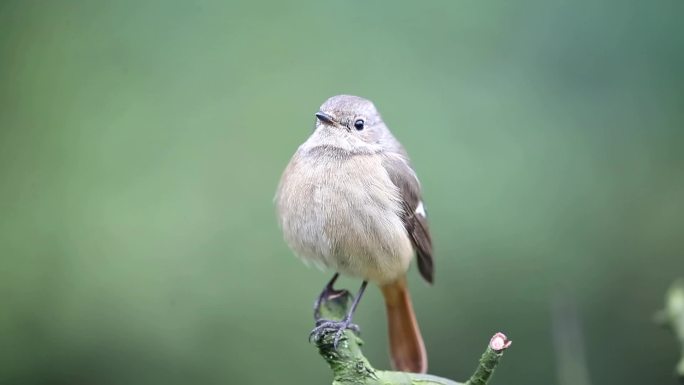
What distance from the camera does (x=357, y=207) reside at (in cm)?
403

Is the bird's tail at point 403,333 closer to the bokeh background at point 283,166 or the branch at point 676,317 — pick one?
the bokeh background at point 283,166

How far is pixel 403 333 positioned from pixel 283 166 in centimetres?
151

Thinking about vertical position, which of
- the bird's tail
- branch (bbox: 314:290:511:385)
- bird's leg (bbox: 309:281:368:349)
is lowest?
branch (bbox: 314:290:511:385)

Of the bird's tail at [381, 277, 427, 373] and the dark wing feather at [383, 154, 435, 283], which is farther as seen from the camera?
the bird's tail at [381, 277, 427, 373]

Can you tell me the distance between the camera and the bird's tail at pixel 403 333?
4.38m

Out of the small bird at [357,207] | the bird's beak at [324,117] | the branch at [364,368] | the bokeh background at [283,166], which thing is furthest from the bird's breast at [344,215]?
the bokeh background at [283,166]

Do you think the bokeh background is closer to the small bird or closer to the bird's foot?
the small bird

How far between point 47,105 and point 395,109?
2.05 m

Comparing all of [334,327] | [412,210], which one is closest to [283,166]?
[412,210]

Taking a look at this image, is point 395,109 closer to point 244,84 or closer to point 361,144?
point 244,84

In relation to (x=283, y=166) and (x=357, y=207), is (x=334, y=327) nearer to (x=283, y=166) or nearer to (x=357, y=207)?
(x=357, y=207)

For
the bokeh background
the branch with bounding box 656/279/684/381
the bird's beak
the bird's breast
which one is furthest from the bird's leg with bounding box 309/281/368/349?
the bokeh background

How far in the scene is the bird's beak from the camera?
4.15 meters

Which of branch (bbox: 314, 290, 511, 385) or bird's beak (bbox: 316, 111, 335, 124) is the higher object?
bird's beak (bbox: 316, 111, 335, 124)
